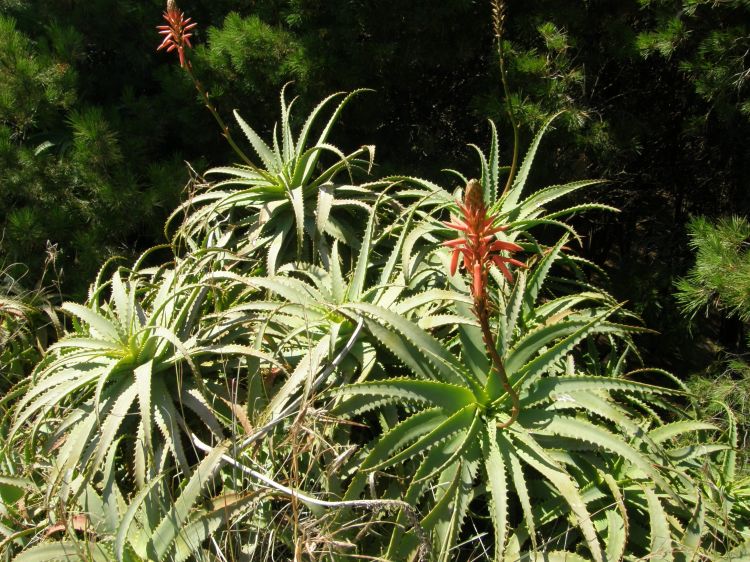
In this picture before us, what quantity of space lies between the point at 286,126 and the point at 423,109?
3.84ft

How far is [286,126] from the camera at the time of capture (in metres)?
2.82

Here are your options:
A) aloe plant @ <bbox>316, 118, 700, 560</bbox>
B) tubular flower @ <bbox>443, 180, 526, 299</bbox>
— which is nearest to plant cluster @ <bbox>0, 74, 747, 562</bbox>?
aloe plant @ <bbox>316, 118, 700, 560</bbox>

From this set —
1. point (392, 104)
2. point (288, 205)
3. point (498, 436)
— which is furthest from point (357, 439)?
point (392, 104)

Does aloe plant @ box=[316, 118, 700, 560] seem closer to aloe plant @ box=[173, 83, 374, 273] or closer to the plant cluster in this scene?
the plant cluster

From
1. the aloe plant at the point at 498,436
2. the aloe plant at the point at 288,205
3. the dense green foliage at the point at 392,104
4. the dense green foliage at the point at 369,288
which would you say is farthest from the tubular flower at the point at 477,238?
the dense green foliage at the point at 392,104

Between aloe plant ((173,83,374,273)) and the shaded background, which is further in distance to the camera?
the shaded background

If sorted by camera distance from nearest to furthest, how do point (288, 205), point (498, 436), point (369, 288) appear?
point (498, 436)
point (369, 288)
point (288, 205)

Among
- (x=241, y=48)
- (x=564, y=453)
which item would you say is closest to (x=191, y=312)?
(x=564, y=453)

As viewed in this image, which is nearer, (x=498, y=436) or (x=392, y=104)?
(x=498, y=436)

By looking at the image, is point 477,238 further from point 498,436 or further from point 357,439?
point 357,439

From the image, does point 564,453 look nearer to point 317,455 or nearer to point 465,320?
point 465,320

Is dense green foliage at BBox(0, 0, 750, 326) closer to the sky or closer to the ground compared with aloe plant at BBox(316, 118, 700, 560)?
closer to the sky

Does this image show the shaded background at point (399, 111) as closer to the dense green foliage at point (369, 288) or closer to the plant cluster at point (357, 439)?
the dense green foliage at point (369, 288)

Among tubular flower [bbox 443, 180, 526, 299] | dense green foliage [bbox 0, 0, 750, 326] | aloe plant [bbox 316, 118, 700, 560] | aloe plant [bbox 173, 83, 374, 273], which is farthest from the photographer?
dense green foliage [bbox 0, 0, 750, 326]
